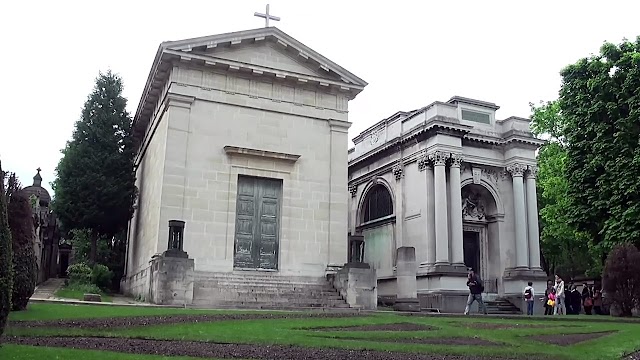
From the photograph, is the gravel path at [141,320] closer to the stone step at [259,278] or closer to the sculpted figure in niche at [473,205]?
the stone step at [259,278]

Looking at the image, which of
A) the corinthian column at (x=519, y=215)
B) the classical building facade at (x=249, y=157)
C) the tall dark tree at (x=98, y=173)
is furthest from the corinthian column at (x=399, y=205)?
the tall dark tree at (x=98, y=173)

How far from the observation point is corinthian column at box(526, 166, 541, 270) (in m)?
34.7

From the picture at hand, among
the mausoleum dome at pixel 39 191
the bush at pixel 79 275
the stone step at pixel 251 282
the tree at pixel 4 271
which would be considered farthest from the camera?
the mausoleum dome at pixel 39 191

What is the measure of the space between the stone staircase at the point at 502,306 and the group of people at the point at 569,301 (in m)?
2.70

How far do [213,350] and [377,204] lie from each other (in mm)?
29605

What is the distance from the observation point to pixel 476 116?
35906 millimetres

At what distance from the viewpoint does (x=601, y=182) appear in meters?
27.6

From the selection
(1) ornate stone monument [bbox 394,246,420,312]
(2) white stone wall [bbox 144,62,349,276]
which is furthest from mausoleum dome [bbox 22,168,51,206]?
(1) ornate stone monument [bbox 394,246,420,312]

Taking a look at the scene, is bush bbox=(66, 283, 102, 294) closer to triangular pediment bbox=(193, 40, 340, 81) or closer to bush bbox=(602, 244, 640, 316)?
triangular pediment bbox=(193, 40, 340, 81)

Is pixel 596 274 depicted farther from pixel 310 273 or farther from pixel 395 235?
pixel 310 273

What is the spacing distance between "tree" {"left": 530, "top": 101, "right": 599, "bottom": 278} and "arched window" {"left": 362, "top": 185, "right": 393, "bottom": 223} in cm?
1027

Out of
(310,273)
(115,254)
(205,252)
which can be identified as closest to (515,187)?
(310,273)

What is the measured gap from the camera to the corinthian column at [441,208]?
31.9m

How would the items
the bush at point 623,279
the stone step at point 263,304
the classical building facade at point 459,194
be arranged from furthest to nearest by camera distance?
the classical building facade at point 459,194
the bush at point 623,279
the stone step at point 263,304
